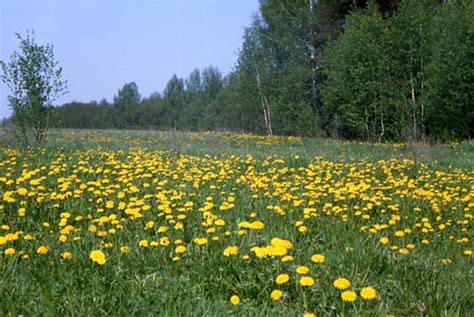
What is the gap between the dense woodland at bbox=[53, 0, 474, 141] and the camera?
57.8 ft

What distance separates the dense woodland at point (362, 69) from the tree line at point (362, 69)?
0.15ft

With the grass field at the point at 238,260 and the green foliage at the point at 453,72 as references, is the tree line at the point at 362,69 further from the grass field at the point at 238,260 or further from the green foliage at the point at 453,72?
the grass field at the point at 238,260

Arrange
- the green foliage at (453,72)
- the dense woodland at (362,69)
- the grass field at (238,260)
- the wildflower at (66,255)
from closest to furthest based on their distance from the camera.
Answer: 1. the grass field at (238,260)
2. the wildflower at (66,255)
3. the green foliage at (453,72)
4. the dense woodland at (362,69)

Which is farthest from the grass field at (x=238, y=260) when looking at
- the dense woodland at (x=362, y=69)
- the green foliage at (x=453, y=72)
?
the green foliage at (x=453, y=72)

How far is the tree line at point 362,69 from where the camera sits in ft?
57.8

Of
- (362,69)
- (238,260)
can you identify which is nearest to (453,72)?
(362,69)

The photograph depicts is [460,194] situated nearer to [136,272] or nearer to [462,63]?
[136,272]

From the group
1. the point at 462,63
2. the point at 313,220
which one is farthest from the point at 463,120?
the point at 313,220

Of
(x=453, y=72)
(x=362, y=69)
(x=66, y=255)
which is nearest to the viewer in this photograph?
(x=66, y=255)

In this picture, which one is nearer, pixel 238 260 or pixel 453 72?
pixel 238 260

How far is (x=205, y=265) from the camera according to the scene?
9.68 feet

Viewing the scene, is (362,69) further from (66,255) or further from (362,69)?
(66,255)

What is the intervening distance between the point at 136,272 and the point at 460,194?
16.5 ft

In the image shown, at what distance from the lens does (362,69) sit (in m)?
19.6
